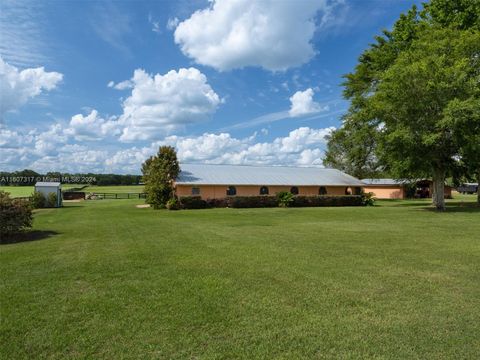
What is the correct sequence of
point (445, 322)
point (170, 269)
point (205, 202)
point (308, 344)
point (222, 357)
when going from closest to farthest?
point (222, 357)
point (308, 344)
point (445, 322)
point (170, 269)
point (205, 202)

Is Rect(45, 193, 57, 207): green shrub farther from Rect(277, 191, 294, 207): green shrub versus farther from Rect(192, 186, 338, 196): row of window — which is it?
Rect(277, 191, 294, 207): green shrub

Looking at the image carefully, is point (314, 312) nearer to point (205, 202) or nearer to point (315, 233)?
point (315, 233)

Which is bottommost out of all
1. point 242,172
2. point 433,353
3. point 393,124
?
point 433,353

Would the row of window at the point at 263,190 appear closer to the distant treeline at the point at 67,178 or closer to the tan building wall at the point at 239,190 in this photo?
the tan building wall at the point at 239,190

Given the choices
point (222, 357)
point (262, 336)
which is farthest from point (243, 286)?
point (222, 357)

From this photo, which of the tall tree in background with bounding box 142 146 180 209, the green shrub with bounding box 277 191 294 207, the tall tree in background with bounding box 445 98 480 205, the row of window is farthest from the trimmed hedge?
the tall tree in background with bounding box 445 98 480 205

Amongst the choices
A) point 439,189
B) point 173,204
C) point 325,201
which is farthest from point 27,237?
point 439,189

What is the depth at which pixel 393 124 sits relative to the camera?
2559cm

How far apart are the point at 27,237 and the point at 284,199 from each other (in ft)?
71.1

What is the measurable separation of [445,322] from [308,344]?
79.9 inches

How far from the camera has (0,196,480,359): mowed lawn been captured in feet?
13.5

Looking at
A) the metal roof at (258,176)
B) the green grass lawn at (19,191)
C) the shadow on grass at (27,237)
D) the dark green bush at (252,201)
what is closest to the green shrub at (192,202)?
the metal roof at (258,176)

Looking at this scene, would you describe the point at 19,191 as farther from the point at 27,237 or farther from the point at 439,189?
Answer: the point at 439,189

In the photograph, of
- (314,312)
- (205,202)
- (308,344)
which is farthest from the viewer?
(205,202)
